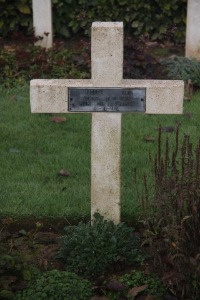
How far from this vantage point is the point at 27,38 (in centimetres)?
1030

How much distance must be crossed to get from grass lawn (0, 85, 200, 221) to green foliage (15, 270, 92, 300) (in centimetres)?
63

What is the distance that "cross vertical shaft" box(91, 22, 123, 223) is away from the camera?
4547 millimetres

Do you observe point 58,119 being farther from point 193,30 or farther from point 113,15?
point 113,15

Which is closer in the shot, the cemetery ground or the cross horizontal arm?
the cemetery ground

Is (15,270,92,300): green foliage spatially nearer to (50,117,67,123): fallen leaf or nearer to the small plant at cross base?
the small plant at cross base

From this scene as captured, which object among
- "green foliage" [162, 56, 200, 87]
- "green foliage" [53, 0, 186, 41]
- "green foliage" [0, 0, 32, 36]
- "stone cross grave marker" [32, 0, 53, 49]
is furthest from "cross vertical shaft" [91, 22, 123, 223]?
"green foliage" [0, 0, 32, 36]

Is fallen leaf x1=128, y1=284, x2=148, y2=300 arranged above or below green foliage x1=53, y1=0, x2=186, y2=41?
below

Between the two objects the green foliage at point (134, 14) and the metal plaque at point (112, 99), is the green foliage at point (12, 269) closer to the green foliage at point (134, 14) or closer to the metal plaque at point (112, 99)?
the metal plaque at point (112, 99)

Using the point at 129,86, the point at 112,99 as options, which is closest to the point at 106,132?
the point at 112,99

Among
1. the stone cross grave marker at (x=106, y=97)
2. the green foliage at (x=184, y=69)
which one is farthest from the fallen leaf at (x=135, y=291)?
the green foliage at (x=184, y=69)

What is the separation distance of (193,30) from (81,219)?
471cm

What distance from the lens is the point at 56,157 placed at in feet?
20.9

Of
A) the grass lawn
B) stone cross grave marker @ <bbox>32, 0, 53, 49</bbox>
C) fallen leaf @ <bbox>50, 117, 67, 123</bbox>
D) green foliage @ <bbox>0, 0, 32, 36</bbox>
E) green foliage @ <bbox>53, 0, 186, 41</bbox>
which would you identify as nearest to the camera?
the grass lawn

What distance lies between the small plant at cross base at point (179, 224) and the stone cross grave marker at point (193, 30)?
5.06 metres
